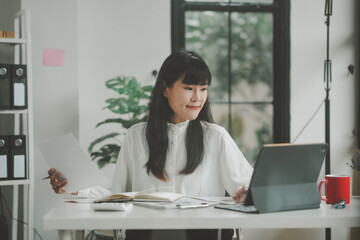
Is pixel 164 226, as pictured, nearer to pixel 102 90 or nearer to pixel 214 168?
pixel 214 168

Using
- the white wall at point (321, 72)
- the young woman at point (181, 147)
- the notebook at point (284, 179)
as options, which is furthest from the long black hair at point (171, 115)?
the white wall at point (321, 72)

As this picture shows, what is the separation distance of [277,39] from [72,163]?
2124 mm

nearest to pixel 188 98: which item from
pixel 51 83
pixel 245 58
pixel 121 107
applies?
pixel 121 107

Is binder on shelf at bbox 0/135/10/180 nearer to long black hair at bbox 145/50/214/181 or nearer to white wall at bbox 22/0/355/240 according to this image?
white wall at bbox 22/0/355/240

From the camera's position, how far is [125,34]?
3.20m

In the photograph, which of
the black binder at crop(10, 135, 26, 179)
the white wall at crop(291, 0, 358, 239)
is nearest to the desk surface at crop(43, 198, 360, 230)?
the black binder at crop(10, 135, 26, 179)

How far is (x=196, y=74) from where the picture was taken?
6.10 feet

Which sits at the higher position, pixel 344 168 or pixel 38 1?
pixel 38 1

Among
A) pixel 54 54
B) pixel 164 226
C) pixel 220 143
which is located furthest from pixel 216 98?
pixel 164 226

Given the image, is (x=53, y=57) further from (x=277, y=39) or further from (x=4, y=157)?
(x=277, y=39)

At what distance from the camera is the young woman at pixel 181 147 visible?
6.15 feet

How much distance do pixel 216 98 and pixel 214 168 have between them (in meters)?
1.43

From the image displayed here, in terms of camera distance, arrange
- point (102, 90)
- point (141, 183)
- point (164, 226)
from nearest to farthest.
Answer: point (164, 226)
point (141, 183)
point (102, 90)

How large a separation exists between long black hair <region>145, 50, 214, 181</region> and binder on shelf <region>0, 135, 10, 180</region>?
3.29 feet
